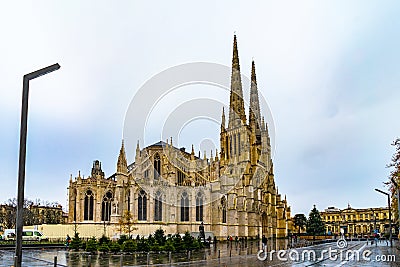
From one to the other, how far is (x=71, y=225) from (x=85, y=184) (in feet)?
18.6

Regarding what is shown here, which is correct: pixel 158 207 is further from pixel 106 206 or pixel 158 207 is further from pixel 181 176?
pixel 106 206

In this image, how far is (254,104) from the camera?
94.6 m

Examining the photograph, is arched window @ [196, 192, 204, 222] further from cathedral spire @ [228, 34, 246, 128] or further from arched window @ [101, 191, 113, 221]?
cathedral spire @ [228, 34, 246, 128]

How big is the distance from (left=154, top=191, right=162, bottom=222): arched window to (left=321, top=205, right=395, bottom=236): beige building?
94.8 metres

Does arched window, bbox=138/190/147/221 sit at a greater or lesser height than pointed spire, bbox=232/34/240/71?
lesser

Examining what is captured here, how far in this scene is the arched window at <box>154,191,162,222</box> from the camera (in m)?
60.4

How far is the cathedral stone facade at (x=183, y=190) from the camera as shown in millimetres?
59812

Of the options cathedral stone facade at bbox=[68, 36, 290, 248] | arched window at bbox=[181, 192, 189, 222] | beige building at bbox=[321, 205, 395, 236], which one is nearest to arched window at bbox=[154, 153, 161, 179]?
cathedral stone facade at bbox=[68, 36, 290, 248]

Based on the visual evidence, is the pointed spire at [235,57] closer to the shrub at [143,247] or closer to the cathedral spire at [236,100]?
the cathedral spire at [236,100]

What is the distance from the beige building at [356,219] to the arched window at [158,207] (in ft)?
311

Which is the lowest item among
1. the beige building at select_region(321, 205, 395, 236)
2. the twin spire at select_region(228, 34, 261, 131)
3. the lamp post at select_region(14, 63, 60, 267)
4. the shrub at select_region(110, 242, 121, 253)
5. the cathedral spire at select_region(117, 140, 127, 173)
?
the beige building at select_region(321, 205, 395, 236)

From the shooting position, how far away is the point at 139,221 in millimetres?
59000

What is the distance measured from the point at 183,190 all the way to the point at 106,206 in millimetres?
10719

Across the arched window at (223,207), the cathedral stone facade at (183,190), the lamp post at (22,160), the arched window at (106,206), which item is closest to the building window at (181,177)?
the cathedral stone facade at (183,190)
